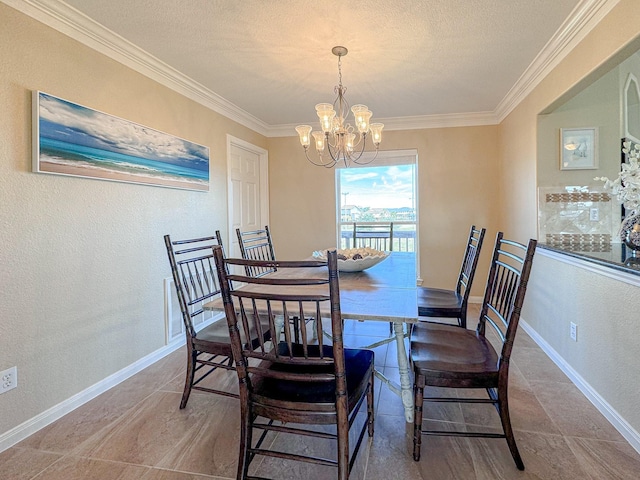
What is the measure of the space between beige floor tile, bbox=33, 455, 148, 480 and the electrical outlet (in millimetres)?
468

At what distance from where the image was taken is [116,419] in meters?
1.95

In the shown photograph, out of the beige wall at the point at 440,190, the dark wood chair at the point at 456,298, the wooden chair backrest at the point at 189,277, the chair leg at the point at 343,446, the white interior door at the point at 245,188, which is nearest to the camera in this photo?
the chair leg at the point at 343,446

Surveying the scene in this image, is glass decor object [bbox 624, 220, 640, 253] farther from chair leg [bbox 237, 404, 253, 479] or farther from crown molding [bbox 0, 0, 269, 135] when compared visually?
crown molding [bbox 0, 0, 269, 135]

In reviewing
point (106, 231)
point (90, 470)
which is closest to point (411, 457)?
point (90, 470)

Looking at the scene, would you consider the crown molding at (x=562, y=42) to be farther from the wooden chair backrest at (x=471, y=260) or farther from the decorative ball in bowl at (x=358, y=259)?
the decorative ball in bowl at (x=358, y=259)

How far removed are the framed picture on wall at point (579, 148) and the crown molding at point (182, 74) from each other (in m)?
0.52

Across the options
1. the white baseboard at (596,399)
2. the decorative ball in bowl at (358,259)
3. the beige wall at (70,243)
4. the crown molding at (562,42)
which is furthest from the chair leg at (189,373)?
the crown molding at (562,42)

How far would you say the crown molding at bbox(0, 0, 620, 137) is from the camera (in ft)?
6.21

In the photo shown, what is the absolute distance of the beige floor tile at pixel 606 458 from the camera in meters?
1.47

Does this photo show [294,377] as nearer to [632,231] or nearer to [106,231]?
[106,231]

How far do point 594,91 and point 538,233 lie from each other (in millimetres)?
1202

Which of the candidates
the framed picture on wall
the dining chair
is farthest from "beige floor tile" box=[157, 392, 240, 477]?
the framed picture on wall

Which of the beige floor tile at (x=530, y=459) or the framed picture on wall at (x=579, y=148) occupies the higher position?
the framed picture on wall at (x=579, y=148)

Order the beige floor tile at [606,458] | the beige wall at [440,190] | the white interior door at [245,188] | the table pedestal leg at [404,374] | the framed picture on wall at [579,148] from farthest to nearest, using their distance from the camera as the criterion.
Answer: the beige wall at [440,190] → the white interior door at [245,188] → the framed picture on wall at [579,148] → the table pedestal leg at [404,374] → the beige floor tile at [606,458]
